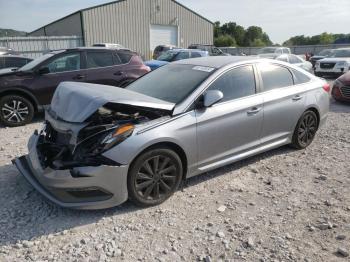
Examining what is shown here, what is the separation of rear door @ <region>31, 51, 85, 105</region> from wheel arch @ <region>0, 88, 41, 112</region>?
0.10 meters

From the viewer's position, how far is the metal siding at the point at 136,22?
90.5 feet

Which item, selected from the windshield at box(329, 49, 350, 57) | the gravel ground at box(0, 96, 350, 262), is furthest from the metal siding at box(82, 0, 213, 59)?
the gravel ground at box(0, 96, 350, 262)

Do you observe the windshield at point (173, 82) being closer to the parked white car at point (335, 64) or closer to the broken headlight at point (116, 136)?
the broken headlight at point (116, 136)

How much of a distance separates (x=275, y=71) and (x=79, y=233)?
11.8ft

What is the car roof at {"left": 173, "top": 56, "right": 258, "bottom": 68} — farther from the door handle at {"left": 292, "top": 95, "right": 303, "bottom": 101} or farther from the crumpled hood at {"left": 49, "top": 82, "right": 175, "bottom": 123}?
the crumpled hood at {"left": 49, "top": 82, "right": 175, "bottom": 123}

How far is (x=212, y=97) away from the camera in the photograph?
13.1ft

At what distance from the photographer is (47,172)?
11.4ft

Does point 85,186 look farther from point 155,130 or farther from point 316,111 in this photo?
point 316,111

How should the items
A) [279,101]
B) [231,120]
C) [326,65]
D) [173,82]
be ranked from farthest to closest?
[326,65]
[279,101]
[173,82]
[231,120]

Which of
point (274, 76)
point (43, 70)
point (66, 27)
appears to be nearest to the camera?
point (274, 76)

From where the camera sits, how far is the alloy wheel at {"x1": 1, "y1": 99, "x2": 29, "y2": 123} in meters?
7.24

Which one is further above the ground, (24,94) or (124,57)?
(124,57)

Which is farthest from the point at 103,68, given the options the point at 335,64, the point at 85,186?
the point at 335,64

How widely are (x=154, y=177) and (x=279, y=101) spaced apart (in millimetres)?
2330
